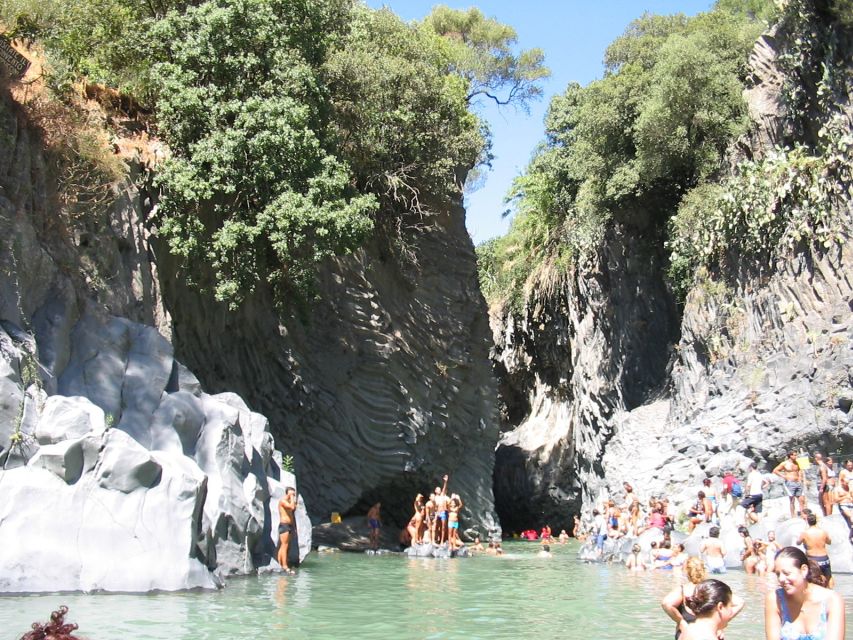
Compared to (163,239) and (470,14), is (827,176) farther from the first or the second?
(470,14)

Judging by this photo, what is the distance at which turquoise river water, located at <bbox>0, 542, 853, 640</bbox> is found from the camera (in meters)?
8.64

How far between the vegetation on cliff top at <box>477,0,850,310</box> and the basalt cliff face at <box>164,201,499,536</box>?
486cm

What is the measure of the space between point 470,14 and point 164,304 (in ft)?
87.5

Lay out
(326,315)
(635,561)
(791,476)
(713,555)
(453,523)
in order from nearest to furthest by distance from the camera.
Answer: (713,555) → (635,561) → (791,476) → (453,523) → (326,315)

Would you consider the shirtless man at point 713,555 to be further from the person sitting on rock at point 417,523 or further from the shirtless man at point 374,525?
the shirtless man at point 374,525

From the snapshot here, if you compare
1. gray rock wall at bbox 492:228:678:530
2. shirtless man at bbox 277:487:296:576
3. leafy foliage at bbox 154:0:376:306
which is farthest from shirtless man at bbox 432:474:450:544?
gray rock wall at bbox 492:228:678:530

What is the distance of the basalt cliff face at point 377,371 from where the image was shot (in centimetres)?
2116

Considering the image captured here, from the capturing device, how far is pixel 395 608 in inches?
423

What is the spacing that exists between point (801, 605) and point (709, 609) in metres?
0.72

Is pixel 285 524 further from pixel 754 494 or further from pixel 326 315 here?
pixel 754 494

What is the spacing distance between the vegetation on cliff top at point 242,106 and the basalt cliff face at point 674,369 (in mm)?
9444

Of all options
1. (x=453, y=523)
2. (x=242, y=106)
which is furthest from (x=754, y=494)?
(x=242, y=106)

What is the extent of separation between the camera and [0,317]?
40.8 ft

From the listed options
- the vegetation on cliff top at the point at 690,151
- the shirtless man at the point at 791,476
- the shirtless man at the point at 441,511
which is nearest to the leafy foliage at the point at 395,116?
Result: the vegetation on cliff top at the point at 690,151
